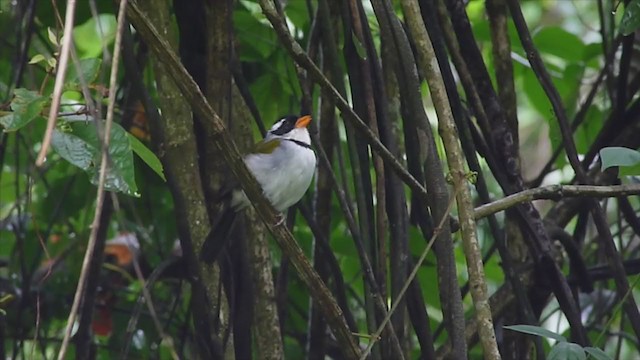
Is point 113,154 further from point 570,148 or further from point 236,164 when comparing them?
point 570,148

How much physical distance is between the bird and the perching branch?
966 millimetres

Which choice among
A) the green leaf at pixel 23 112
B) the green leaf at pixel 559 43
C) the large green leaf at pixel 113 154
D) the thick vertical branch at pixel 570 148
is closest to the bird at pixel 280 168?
the thick vertical branch at pixel 570 148

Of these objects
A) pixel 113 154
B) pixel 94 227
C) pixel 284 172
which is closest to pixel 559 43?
pixel 284 172

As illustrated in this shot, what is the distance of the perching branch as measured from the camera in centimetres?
189

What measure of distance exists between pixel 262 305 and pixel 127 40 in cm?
82

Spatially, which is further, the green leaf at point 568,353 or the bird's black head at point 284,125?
the bird's black head at point 284,125

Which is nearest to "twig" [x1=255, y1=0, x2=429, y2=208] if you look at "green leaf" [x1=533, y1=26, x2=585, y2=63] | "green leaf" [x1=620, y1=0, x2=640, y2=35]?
"green leaf" [x1=620, y1=0, x2=640, y2=35]

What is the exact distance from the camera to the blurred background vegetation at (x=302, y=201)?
2.69 meters

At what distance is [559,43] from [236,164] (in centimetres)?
204

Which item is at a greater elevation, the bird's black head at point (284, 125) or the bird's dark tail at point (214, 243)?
the bird's black head at point (284, 125)

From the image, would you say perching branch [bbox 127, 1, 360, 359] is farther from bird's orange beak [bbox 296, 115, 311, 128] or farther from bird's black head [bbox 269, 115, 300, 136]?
bird's black head [bbox 269, 115, 300, 136]

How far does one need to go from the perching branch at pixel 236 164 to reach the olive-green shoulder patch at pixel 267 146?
1507mm

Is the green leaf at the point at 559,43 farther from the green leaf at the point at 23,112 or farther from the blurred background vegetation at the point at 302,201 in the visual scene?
the green leaf at the point at 23,112

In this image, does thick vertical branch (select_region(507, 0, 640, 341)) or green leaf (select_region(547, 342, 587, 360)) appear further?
thick vertical branch (select_region(507, 0, 640, 341))
